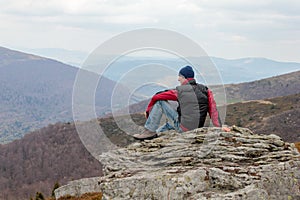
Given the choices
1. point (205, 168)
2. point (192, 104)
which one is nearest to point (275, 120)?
point (192, 104)

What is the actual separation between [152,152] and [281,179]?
4.96m

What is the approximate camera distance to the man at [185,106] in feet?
49.1

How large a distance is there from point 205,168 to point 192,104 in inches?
140

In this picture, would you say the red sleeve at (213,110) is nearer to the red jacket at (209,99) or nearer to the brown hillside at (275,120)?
the red jacket at (209,99)

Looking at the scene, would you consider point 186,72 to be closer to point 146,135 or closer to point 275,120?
point 146,135

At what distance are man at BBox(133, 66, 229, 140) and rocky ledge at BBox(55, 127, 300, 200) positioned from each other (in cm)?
59

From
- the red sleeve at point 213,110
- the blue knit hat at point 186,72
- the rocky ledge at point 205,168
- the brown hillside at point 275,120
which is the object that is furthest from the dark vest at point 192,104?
the brown hillside at point 275,120

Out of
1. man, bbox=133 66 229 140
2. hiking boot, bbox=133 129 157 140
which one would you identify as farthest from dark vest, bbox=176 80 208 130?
hiking boot, bbox=133 129 157 140

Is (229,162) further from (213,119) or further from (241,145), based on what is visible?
(213,119)

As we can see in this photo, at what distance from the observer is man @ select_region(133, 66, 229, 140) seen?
49.1ft

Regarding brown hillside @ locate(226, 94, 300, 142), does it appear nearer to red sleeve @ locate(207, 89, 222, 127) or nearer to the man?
red sleeve @ locate(207, 89, 222, 127)

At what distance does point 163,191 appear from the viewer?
1153 cm

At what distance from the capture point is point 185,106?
15.1 meters

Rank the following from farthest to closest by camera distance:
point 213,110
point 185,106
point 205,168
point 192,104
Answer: point 213,110
point 185,106
point 192,104
point 205,168
